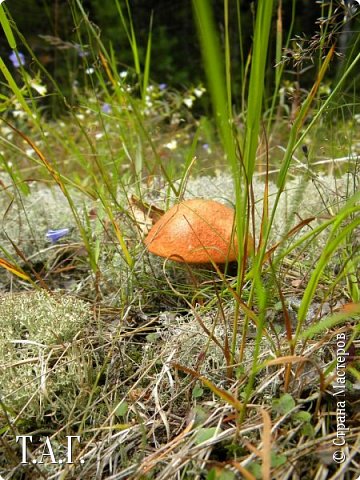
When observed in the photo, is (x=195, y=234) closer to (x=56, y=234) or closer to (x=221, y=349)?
(x=221, y=349)

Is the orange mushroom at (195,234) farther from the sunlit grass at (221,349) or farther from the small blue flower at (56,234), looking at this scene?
the small blue flower at (56,234)

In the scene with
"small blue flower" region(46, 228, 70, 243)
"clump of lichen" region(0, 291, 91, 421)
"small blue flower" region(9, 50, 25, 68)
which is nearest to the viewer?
"clump of lichen" region(0, 291, 91, 421)

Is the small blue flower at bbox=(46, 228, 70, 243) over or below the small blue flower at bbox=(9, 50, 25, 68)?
below

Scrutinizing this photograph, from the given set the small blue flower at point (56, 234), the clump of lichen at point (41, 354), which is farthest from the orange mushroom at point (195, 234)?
the small blue flower at point (56, 234)

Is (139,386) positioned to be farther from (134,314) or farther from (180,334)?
(134,314)

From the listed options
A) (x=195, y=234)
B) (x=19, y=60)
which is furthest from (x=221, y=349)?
(x=19, y=60)

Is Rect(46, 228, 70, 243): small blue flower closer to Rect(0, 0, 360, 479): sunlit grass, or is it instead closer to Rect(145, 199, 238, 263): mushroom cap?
Rect(0, 0, 360, 479): sunlit grass

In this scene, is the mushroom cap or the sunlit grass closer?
the sunlit grass

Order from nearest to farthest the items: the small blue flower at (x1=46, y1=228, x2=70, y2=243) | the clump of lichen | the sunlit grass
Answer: the sunlit grass
the clump of lichen
the small blue flower at (x1=46, y1=228, x2=70, y2=243)

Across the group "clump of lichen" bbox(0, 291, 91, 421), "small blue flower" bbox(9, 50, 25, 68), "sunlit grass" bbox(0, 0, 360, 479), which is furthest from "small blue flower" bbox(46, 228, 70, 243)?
"small blue flower" bbox(9, 50, 25, 68)

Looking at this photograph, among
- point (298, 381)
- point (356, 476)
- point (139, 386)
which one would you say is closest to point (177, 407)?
point (139, 386)
